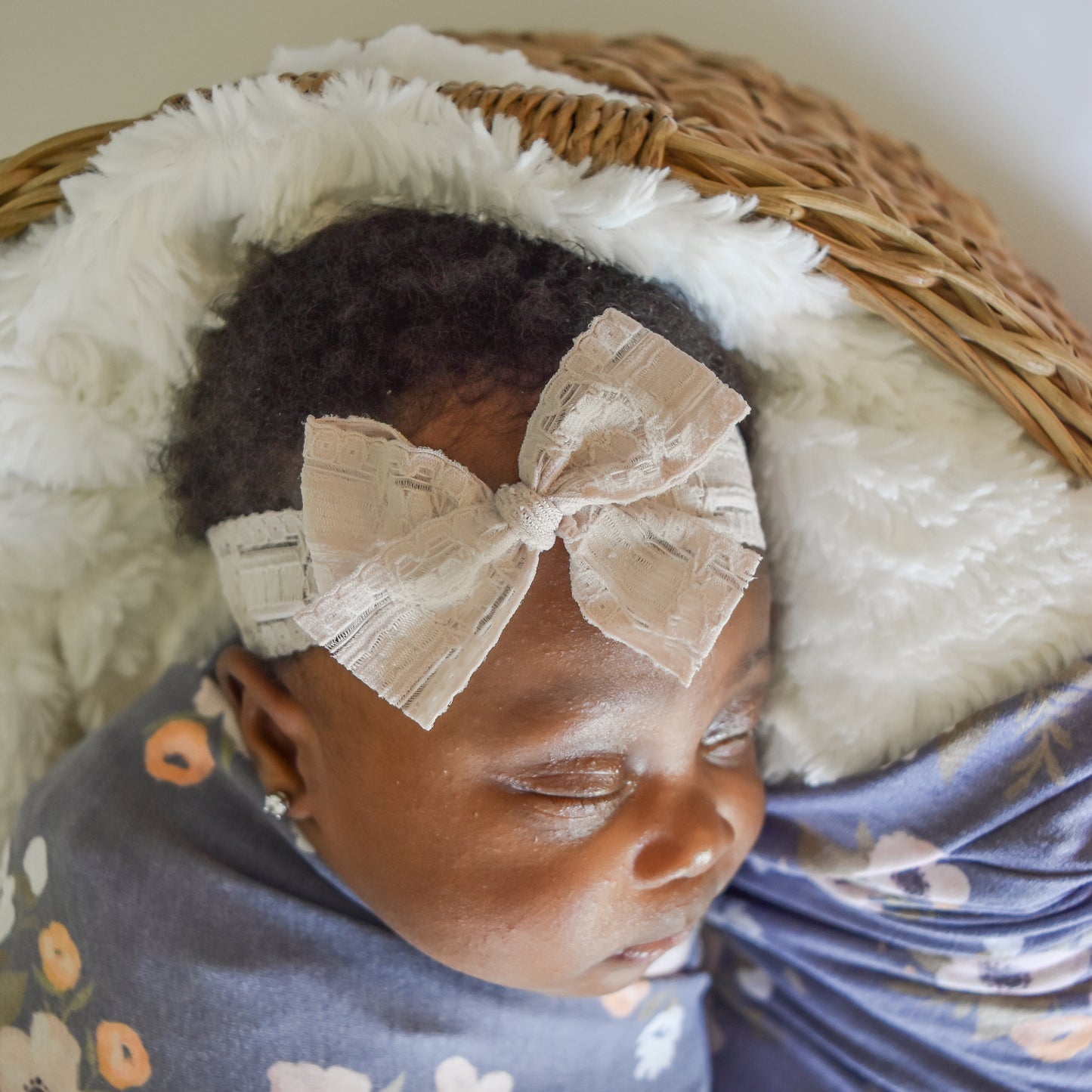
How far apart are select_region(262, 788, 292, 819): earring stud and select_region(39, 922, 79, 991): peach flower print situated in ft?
0.68

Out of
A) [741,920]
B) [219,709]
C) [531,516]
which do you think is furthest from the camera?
[741,920]

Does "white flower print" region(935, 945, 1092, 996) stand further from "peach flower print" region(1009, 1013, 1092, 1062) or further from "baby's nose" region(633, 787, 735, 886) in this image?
"baby's nose" region(633, 787, 735, 886)

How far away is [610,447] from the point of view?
27.8 inches

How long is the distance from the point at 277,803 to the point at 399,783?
18 centimetres

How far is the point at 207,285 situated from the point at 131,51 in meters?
0.52

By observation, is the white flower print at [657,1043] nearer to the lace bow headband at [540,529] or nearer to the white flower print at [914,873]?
the white flower print at [914,873]

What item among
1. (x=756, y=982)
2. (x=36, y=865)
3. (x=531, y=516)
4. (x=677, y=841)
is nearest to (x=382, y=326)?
(x=531, y=516)

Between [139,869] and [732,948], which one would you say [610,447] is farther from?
[732,948]

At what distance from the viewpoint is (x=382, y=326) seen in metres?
0.84

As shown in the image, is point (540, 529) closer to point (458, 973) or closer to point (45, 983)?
point (458, 973)

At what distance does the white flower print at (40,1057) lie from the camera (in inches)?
34.9

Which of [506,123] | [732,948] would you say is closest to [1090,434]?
[506,123]

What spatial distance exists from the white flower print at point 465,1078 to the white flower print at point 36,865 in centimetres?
41

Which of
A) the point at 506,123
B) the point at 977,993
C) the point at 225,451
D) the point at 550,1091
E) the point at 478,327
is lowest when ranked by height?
the point at 550,1091
